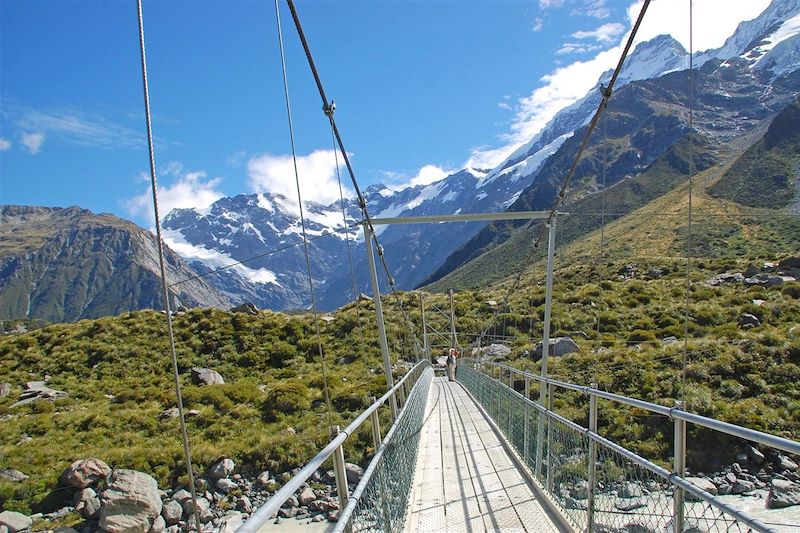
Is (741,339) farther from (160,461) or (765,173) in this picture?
(765,173)

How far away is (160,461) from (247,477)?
3.10m

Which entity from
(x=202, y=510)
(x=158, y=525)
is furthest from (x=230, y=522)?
(x=158, y=525)

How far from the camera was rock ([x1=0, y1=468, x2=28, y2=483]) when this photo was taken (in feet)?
55.6

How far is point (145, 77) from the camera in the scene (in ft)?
10.9

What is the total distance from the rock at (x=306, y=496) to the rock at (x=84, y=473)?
6148mm

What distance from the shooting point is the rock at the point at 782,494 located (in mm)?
11414

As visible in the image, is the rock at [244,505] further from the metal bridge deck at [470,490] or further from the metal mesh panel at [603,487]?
the metal mesh panel at [603,487]

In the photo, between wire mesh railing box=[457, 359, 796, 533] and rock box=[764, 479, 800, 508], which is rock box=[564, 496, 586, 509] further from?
rock box=[764, 479, 800, 508]

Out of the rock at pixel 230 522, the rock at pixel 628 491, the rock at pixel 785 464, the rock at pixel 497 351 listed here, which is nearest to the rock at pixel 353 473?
the rock at pixel 230 522

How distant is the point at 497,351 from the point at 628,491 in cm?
2465

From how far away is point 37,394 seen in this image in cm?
2514

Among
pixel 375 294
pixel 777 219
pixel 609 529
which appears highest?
pixel 777 219

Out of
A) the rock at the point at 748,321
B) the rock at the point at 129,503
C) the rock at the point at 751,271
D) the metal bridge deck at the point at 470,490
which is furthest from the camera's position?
the rock at the point at 751,271

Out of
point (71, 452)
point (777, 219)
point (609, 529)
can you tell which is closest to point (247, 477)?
point (71, 452)
